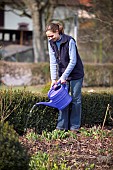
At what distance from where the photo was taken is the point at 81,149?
6094 millimetres

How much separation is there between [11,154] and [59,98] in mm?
2822

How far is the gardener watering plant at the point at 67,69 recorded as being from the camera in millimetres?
Result: 7043

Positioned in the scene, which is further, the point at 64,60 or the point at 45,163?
the point at 64,60

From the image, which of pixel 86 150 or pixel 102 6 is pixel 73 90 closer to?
pixel 86 150

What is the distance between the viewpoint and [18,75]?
2072 cm

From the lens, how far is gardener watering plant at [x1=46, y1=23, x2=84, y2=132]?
7.04 meters

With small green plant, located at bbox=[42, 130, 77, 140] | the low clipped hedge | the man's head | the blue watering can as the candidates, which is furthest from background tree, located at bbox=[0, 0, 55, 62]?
small green plant, located at bbox=[42, 130, 77, 140]

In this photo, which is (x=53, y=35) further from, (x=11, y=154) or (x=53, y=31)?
(x=11, y=154)

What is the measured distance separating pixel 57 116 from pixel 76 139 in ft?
3.14

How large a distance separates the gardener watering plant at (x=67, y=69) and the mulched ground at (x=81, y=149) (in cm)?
40

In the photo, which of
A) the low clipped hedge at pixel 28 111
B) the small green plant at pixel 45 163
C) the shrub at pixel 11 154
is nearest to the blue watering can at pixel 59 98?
the low clipped hedge at pixel 28 111

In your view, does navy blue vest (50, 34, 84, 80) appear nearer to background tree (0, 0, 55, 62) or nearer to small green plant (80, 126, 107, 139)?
small green plant (80, 126, 107, 139)

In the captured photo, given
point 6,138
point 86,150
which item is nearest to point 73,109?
point 86,150

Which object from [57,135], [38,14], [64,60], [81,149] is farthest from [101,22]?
[81,149]
